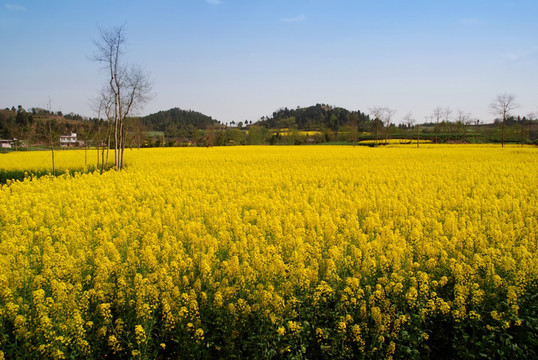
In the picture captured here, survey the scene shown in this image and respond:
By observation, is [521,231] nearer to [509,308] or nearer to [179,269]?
[509,308]

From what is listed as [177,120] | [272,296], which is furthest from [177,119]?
[272,296]

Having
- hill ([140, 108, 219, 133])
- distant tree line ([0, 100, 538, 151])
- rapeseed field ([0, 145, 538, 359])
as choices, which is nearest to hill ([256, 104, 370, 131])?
distant tree line ([0, 100, 538, 151])

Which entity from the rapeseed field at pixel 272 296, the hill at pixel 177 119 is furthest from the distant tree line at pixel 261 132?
the rapeseed field at pixel 272 296

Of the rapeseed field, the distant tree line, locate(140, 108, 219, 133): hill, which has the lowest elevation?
the rapeseed field

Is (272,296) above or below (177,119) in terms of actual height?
below

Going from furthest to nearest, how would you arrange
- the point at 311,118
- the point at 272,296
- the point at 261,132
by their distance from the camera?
the point at 311,118 < the point at 261,132 < the point at 272,296

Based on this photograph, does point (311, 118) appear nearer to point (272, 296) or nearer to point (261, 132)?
point (261, 132)

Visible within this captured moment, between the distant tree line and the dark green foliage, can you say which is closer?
the distant tree line

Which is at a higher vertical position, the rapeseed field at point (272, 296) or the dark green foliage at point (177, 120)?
the dark green foliage at point (177, 120)

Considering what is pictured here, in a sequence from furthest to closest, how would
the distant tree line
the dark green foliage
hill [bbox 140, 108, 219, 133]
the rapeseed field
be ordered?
1. hill [bbox 140, 108, 219, 133]
2. the dark green foliage
3. the distant tree line
4. the rapeseed field

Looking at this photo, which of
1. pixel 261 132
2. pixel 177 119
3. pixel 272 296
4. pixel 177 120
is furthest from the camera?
pixel 177 119

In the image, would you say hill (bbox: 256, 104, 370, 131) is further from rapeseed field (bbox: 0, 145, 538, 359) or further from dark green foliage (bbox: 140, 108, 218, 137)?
rapeseed field (bbox: 0, 145, 538, 359)

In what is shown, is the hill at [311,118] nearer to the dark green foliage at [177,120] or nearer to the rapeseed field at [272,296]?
the dark green foliage at [177,120]

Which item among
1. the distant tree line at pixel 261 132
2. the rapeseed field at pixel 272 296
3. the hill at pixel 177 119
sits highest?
the hill at pixel 177 119
